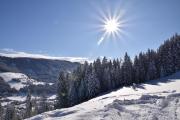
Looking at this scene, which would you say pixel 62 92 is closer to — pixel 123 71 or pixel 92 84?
pixel 92 84

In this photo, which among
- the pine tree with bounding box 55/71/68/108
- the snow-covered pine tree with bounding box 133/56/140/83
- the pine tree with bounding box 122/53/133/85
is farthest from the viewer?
the snow-covered pine tree with bounding box 133/56/140/83

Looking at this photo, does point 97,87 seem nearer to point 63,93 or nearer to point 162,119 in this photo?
point 63,93

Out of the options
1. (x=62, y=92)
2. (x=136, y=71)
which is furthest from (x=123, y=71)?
(x=62, y=92)

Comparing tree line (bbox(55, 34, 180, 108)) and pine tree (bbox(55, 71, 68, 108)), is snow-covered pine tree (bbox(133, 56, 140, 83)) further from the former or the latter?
pine tree (bbox(55, 71, 68, 108))

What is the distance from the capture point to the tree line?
95.1 m

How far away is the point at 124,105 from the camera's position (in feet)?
123

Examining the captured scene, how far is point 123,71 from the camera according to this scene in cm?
10381

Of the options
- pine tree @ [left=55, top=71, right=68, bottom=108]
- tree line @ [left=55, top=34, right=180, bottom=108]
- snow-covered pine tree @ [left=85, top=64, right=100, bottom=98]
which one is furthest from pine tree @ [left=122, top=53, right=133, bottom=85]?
pine tree @ [left=55, top=71, right=68, bottom=108]

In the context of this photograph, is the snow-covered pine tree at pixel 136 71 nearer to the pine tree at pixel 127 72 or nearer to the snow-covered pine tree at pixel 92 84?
the pine tree at pixel 127 72

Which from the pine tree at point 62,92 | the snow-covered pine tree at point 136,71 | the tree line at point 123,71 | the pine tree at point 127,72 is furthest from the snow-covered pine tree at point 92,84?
the snow-covered pine tree at point 136,71

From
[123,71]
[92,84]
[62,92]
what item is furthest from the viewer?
[123,71]

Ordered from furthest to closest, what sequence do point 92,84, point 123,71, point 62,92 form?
point 123,71 < point 92,84 < point 62,92

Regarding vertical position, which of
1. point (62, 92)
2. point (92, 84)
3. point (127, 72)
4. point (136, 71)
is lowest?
point (62, 92)

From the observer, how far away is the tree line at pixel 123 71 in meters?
95.1
